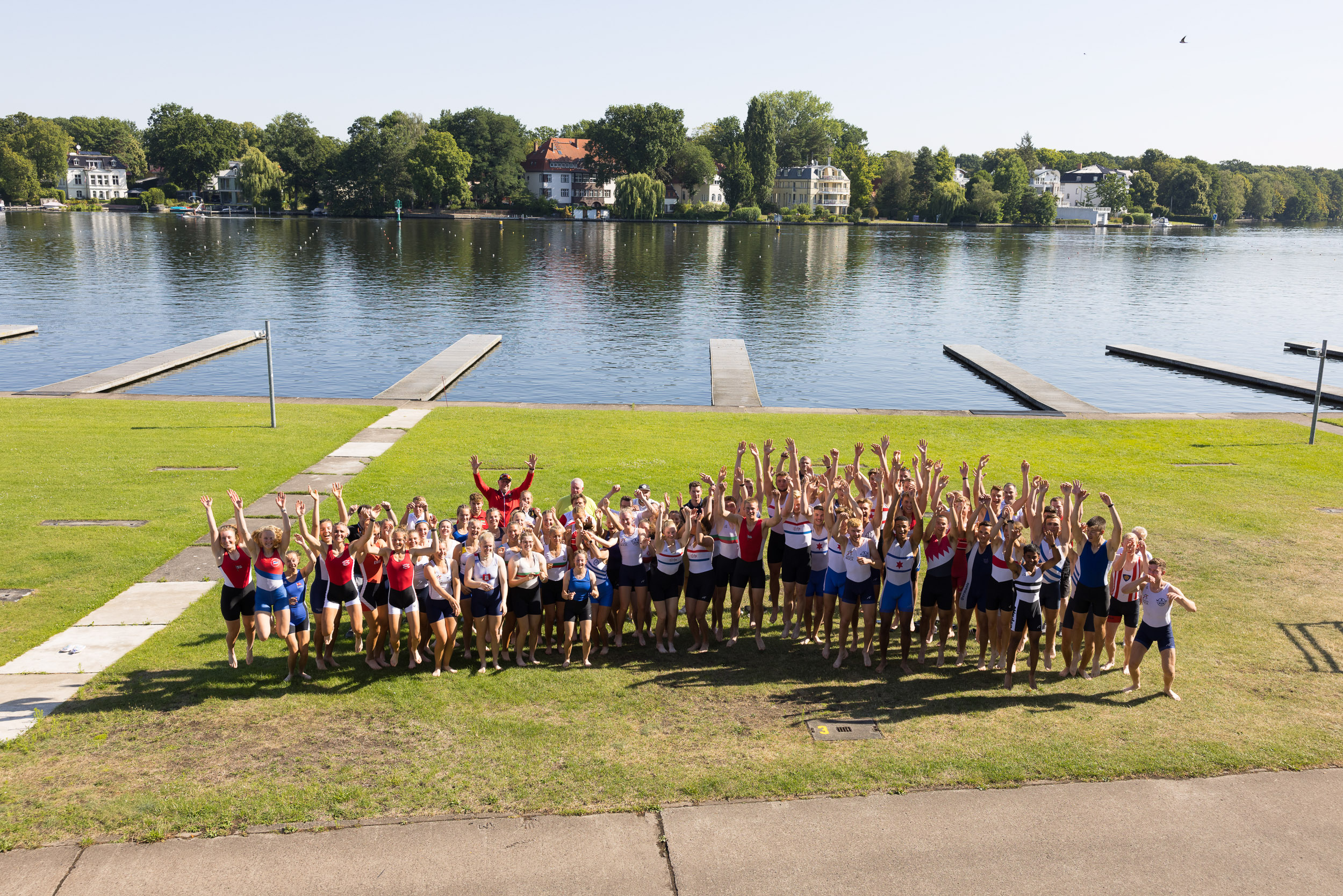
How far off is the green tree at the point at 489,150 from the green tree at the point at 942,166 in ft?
233

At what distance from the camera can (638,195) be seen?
137 m

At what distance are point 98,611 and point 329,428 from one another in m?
10.0

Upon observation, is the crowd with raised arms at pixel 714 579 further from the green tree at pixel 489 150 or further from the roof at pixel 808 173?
the roof at pixel 808 173

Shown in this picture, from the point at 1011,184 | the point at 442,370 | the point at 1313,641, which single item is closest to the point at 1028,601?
the point at 1313,641

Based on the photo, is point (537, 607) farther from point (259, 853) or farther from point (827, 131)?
point (827, 131)

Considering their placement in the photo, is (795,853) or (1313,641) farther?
(1313,641)

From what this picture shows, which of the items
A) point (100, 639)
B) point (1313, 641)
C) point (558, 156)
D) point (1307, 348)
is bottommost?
point (100, 639)

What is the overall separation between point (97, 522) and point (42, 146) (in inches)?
6659

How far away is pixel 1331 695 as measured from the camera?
32.9 ft

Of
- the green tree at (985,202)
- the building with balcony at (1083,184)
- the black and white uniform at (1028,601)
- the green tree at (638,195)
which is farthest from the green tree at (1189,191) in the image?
the black and white uniform at (1028,601)

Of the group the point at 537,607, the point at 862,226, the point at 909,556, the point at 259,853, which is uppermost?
the point at 862,226

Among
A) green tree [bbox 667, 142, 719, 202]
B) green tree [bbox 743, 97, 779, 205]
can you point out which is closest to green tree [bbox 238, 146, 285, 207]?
green tree [bbox 667, 142, 719, 202]

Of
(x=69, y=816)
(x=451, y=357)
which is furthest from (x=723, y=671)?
(x=451, y=357)

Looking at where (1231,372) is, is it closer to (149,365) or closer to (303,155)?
(149,365)
